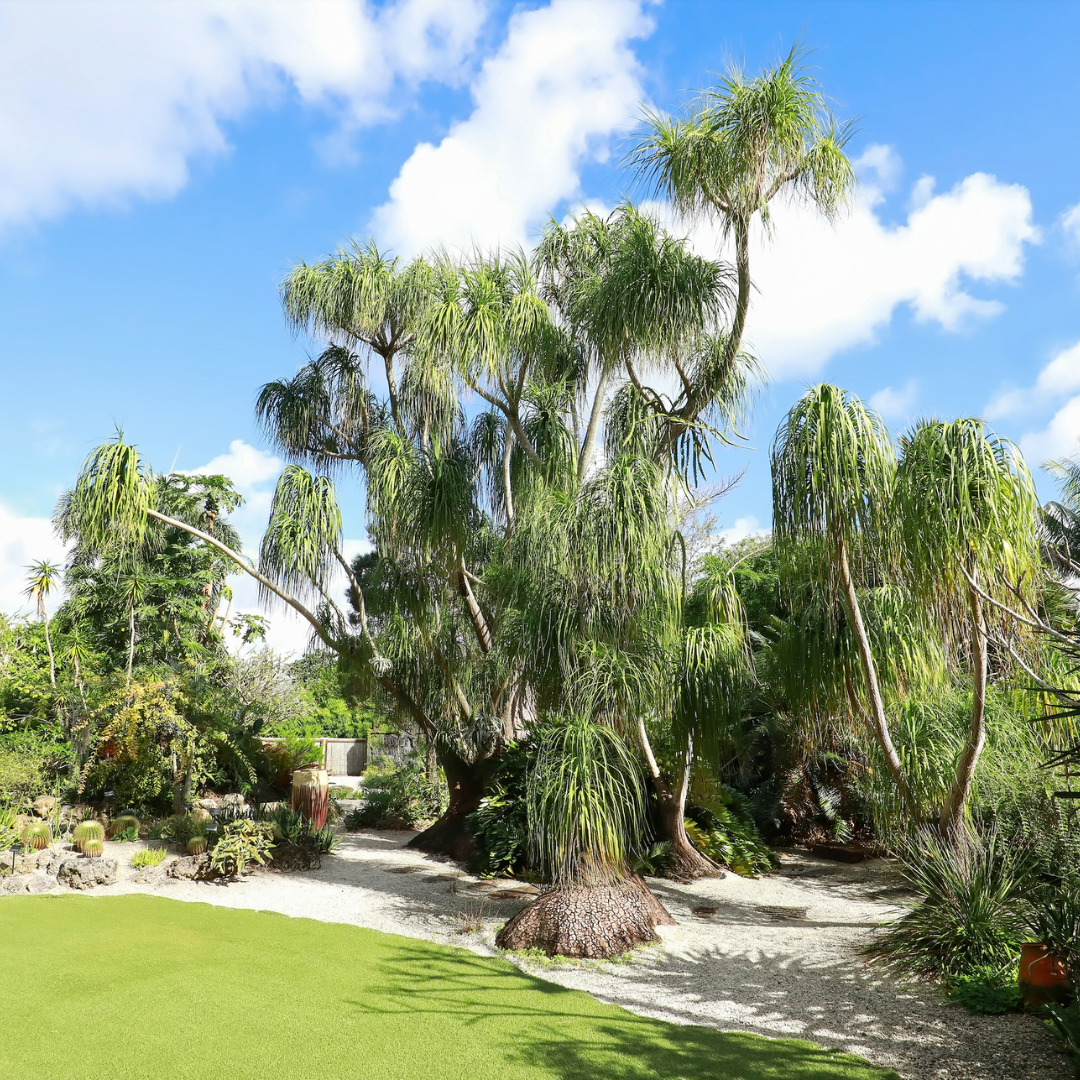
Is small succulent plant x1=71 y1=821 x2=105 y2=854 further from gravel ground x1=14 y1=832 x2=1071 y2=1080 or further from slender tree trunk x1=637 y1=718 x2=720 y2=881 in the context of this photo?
slender tree trunk x1=637 y1=718 x2=720 y2=881

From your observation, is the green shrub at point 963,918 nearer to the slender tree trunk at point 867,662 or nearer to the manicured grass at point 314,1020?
the slender tree trunk at point 867,662

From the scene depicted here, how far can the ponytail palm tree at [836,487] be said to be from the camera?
5.61 meters

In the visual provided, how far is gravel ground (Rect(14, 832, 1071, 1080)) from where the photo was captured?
4.21m

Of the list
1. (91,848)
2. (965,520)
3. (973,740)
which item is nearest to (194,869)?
(91,848)

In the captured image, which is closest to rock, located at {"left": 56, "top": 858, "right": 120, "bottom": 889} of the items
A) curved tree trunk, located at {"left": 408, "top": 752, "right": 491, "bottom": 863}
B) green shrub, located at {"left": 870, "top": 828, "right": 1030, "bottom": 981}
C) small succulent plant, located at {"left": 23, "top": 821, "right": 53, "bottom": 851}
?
small succulent plant, located at {"left": 23, "top": 821, "right": 53, "bottom": 851}

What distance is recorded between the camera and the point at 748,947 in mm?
6074

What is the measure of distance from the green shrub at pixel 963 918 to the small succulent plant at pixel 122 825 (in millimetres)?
8688

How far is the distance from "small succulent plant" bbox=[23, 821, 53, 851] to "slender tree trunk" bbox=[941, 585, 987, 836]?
8.81m

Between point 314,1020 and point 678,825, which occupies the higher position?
point 678,825

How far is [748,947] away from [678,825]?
264cm

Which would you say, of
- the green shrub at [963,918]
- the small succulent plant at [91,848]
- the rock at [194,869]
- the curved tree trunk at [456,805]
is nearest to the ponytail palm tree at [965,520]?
the green shrub at [963,918]

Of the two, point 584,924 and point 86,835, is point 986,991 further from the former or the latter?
point 86,835

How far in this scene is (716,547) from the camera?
63.7 ft

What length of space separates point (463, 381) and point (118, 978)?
21.4 feet
